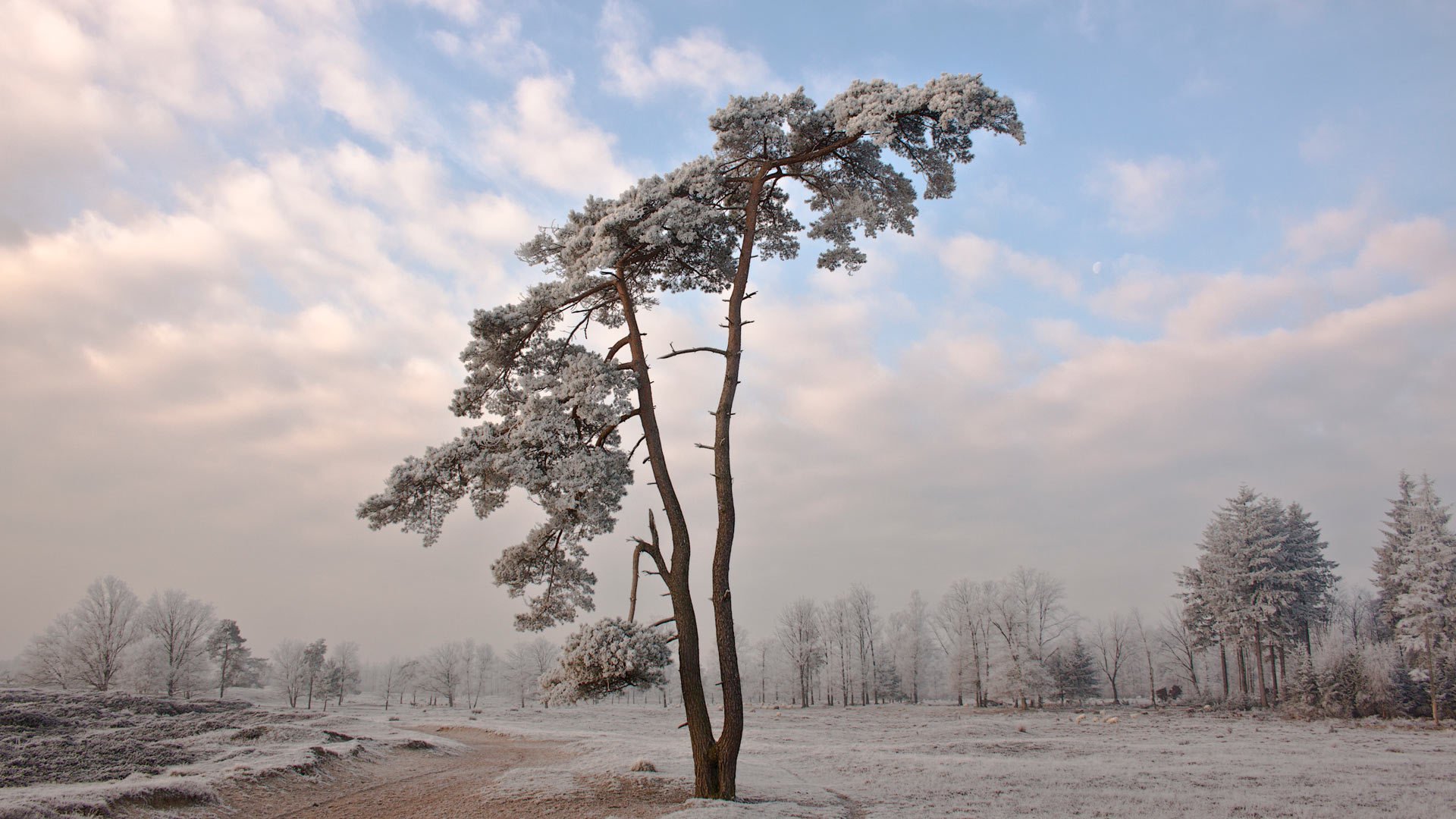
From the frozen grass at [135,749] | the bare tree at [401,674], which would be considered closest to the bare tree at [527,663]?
the bare tree at [401,674]

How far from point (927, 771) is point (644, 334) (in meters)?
13.8

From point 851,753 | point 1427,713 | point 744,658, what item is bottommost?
point 744,658

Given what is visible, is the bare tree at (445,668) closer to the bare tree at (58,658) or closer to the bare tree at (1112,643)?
the bare tree at (58,658)

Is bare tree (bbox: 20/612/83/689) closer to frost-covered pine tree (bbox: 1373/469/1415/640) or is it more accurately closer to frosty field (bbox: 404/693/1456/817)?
frosty field (bbox: 404/693/1456/817)

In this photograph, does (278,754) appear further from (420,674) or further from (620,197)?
(420,674)

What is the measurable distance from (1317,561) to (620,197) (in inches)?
2326

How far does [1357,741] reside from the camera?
92.3 ft

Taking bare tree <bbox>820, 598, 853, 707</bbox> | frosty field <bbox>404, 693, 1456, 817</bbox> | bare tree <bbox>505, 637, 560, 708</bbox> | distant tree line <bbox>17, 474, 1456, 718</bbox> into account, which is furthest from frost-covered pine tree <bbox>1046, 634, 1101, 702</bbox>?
bare tree <bbox>505, 637, 560, 708</bbox>

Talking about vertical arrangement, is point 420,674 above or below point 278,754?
below

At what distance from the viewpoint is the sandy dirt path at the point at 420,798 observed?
1142 cm

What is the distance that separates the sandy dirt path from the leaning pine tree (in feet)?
5.50

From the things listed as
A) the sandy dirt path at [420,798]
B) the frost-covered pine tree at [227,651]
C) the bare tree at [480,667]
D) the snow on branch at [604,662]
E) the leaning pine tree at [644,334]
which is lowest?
the bare tree at [480,667]

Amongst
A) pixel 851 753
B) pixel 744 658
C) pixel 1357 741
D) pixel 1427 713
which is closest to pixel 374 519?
pixel 851 753

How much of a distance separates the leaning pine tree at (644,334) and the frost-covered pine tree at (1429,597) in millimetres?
41754
